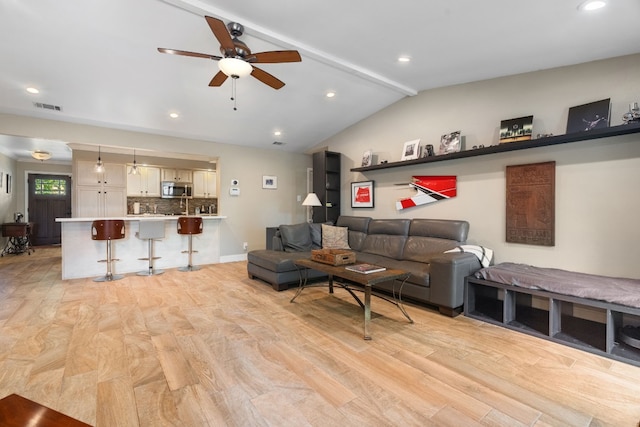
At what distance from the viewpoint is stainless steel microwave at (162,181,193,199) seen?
7.53 meters

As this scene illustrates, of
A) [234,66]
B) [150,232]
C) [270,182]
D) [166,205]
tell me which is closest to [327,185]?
[270,182]

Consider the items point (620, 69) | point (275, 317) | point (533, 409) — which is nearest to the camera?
point (533, 409)

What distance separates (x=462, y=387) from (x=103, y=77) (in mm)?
4867

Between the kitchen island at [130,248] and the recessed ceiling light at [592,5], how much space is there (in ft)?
18.6

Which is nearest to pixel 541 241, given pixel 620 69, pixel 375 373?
pixel 620 69

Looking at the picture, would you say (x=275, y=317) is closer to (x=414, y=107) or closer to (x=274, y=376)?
(x=274, y=376)

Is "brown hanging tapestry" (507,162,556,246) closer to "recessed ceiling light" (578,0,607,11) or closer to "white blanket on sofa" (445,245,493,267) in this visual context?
"white blanket on sofa" (445,245,493,267)

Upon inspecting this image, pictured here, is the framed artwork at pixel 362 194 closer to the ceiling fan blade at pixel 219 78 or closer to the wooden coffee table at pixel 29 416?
the ceiling fan blade at pixel 219 78

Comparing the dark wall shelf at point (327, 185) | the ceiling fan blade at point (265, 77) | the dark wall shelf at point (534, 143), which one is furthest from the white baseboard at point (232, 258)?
the ceiling fan blade at point (265, 77)

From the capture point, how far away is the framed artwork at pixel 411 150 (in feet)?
15.1

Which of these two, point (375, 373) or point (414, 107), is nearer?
point (375, 373)

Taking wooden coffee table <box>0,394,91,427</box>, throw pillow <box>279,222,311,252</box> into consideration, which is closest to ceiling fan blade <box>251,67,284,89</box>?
throw pillow <box>279,222,311,252</box>

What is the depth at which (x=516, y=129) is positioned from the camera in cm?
350

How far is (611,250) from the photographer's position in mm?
2930
